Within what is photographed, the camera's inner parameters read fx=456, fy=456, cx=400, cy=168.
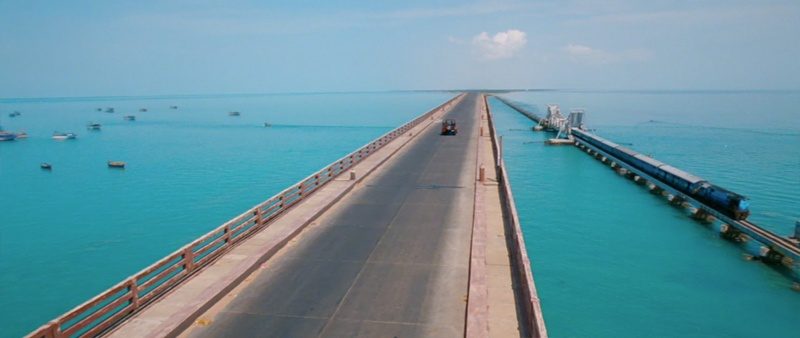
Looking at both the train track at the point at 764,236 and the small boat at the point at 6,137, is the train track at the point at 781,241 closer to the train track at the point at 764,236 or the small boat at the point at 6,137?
the train track at the point at 764,236

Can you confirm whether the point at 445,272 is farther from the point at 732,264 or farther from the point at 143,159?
the point at 143,159

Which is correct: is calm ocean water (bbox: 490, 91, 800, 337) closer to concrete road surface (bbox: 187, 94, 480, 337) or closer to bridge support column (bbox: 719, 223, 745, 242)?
bridge support column (bbox: 719, 223, 745, 242)

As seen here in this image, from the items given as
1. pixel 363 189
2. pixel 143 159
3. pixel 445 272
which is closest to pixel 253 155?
pixel 143 159

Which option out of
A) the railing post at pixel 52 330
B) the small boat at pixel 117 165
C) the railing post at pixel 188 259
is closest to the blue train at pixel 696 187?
the railing post at pixel 188 259

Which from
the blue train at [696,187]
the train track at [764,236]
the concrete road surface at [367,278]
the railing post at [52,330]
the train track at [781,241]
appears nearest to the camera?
the railing post at [52,330]

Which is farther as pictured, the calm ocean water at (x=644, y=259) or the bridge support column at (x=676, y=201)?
the bridge support column at (x=676, y=201)

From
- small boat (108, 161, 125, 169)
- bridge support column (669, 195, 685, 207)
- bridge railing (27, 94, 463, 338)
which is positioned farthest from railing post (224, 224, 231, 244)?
small boat (108, 161, 125, 169)

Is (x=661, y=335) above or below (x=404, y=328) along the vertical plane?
below
